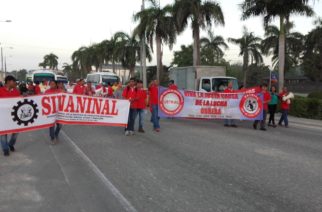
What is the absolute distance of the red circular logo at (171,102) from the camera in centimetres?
1394

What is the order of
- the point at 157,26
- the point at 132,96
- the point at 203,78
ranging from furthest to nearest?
1. the point at 157,26
2. the point at 203,78
3. the point at 132,96

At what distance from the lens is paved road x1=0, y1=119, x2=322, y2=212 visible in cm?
546

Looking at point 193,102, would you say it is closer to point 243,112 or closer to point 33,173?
point 243,112

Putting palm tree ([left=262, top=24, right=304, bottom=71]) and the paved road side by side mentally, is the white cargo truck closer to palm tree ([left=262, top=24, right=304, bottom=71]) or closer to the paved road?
the paved road

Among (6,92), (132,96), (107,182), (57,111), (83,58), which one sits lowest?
(107,182)

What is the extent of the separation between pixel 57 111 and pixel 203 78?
43.0ft

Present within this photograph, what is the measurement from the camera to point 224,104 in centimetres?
1475

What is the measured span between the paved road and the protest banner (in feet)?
9.72

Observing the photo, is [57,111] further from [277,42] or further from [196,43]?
[277,42]

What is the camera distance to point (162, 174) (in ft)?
23.1

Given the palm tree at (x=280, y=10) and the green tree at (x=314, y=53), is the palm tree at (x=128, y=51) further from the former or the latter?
the palm tree at (x=280, y=10)

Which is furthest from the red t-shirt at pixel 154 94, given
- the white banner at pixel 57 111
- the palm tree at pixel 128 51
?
the palm tree at pixel 128 51

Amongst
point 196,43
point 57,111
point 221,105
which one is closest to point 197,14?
point 196,43

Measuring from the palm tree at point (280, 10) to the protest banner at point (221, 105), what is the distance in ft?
36.9
